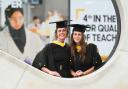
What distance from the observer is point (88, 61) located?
5.40 metres

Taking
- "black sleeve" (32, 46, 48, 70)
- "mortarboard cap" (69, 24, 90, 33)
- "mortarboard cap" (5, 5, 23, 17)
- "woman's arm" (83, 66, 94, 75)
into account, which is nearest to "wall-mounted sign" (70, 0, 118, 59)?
"mortarboard cap" (69, 24, 90, 33)

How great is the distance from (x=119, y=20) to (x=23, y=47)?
125cm

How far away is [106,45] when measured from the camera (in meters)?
5.34

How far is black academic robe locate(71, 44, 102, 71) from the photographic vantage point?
5.38 meters

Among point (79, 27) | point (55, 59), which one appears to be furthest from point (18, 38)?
point (79, 27)

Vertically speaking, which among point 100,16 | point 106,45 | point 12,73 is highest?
point 100,16

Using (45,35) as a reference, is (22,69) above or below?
below

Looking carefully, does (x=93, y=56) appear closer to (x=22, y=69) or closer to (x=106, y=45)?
(x=106, y=45)

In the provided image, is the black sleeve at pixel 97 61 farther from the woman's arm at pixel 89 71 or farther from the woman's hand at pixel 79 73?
the woman's hand at pixel 79 73

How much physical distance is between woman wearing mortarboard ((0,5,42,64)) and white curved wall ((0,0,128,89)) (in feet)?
0.33

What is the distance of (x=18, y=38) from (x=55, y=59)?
54 centimetres

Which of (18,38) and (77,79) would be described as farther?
(77,79)

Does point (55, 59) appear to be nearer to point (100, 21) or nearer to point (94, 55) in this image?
point (94, 55)

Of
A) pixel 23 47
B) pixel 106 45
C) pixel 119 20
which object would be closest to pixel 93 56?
pixel 106 45
